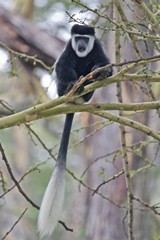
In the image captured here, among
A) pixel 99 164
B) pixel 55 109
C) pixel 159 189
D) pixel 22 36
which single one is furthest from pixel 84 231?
pixel 159 189

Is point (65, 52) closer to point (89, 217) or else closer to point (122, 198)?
point (122, 198)

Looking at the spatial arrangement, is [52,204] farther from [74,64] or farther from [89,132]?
[89,132]

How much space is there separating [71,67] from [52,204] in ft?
2.38

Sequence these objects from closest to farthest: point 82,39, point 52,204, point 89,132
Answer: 1. point 52,204
2. point 82,39
3. point 89,132

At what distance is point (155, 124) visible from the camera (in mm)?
3598

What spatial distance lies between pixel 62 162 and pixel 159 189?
19.1 ft

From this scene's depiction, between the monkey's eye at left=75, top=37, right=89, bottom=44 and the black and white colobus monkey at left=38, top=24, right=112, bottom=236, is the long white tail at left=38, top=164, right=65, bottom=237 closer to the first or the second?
the black and white colobus monkey at left=38, top=24, right=112, bottom=236

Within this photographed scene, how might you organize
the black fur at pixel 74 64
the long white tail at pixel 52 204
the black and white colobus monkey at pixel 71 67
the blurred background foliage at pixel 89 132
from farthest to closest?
the blurred background foliage at pixel 89 132, the black fur at pixel 74 64, the black and white colobus monkey at pixel 71 67, the long white tail at pixel 52 204

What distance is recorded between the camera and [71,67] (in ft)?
→ 8.74

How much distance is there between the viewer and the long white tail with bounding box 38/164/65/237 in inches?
83.2

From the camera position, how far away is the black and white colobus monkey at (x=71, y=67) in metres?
2.36

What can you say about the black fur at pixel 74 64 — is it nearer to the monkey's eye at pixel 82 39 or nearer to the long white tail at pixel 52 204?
the monkey's eye at pixel 82 39

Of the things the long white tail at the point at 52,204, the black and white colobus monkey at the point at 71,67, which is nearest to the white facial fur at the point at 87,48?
the black and white colobus monkey at the point at 71,67

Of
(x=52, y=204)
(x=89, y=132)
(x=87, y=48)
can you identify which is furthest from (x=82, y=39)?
(x=89, y=132)
